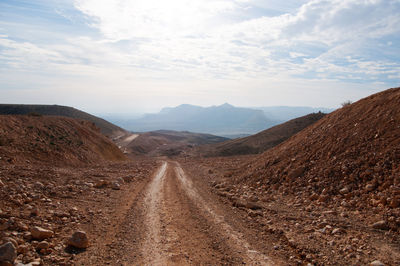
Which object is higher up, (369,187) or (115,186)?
(369,187)

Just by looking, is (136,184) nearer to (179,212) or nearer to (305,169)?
(179,212)

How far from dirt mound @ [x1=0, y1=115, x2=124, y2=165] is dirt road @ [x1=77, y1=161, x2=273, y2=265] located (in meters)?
9.96

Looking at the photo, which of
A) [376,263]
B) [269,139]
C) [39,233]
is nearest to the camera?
[376,263]

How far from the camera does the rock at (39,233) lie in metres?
5.82

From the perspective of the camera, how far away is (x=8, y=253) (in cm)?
469

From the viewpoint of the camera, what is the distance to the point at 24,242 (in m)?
5.48

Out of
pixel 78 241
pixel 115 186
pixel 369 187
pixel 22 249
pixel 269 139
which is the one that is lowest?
pixel 115 186

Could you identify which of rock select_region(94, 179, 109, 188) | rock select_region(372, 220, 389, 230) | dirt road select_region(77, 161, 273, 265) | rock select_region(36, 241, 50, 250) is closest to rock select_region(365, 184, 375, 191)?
rock select_region(372, 220, 389, 230)

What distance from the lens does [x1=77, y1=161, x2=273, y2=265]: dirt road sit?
574 cm

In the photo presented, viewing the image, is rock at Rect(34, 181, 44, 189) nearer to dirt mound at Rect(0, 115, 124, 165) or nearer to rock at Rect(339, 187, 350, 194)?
dirt mound at Rect(0, 115, 124, 165)

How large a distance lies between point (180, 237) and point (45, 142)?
17482mm

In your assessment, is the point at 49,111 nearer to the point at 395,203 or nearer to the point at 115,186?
the point at 115,186

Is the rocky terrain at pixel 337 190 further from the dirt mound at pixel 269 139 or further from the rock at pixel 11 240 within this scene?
the dirt mound at pixel 269 139

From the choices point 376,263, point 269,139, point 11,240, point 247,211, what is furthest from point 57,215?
point 269,139
